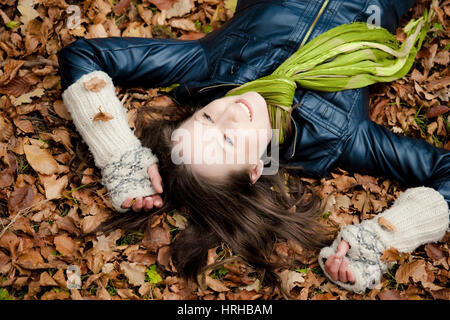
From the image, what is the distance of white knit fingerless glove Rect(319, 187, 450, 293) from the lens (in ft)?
9.56

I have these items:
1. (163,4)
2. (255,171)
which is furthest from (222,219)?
(163,4)

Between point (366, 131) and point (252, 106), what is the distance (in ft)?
3.90

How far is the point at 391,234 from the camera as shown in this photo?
300 cm

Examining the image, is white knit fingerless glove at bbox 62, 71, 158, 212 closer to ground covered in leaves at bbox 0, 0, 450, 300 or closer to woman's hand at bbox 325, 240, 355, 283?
ground covered in leaves at bbox 0, 0, 450, 300

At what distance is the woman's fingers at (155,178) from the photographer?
3.07 metres

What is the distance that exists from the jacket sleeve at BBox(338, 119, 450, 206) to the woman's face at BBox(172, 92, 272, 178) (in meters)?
0.94

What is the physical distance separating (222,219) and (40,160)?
66.1 inches

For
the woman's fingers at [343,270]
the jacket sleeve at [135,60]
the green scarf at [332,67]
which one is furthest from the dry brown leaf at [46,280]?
the woman's fingers at [343,270]

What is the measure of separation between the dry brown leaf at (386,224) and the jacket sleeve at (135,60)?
6.67 feet

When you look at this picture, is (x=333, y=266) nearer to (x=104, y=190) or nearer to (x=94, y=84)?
(x=104, y=190)

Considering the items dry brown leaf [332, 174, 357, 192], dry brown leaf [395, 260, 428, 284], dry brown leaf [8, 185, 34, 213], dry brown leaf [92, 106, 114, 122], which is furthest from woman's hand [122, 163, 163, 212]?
dry brown leaf [395, 260, 428, 284]

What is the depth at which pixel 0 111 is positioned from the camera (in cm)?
353

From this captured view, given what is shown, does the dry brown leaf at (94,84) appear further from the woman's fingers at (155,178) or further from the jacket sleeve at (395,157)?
the jacket sleeve at (395,157)
